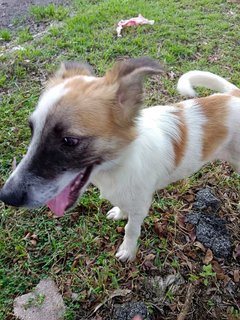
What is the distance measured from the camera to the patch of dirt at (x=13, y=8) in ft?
20.6

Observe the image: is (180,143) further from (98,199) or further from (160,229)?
(98,199)

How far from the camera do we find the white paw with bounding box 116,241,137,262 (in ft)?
9.88

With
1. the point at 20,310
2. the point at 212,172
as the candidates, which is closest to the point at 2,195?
the point at 20,310

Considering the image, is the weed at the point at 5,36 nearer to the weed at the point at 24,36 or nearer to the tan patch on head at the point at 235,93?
the weed at the point at 24,36

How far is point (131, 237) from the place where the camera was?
294cm

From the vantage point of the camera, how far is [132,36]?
5.51m

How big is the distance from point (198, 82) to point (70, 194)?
161cm

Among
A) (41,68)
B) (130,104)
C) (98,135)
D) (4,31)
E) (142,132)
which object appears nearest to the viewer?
(98,135)

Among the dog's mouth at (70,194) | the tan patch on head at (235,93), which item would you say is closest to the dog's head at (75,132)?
the dog's mouth at (70,194)

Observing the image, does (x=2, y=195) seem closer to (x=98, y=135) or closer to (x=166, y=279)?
(x=98, y=135)

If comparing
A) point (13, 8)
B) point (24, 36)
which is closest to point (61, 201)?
point (24, 36)

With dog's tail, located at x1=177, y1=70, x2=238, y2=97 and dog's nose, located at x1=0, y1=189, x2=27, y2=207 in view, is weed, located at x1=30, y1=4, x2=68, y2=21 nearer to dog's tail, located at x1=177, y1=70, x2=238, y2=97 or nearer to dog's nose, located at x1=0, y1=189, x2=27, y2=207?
dog's tail, located at x1=177, y1=70, x2=238, y2=97

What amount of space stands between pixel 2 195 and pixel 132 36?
4.06 m

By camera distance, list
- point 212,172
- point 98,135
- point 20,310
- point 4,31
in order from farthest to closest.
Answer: point 4,31, point 212,172, point 20,310, point 98,135
